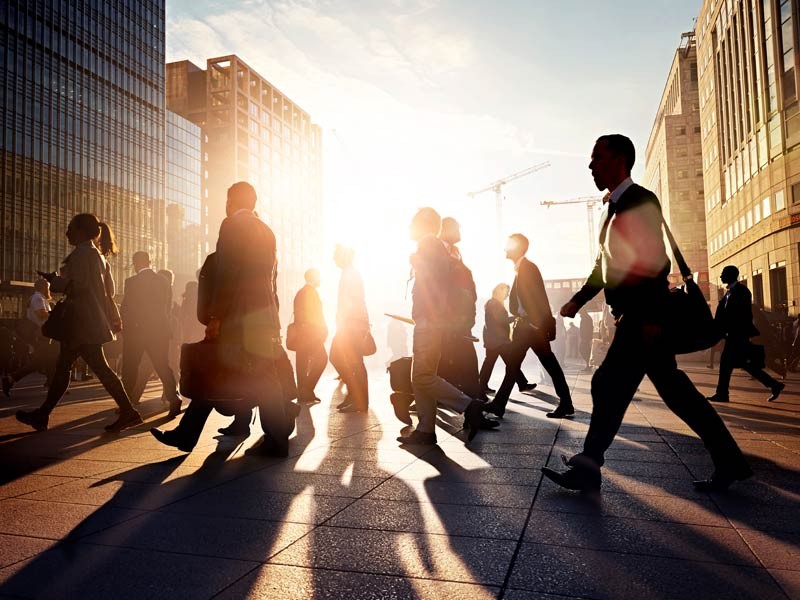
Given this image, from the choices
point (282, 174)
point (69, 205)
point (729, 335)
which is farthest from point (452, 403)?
point (282, 174)

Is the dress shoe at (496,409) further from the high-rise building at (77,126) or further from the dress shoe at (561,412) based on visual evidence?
the high-rise building at (77,126)

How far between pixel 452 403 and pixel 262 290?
65.9 inches

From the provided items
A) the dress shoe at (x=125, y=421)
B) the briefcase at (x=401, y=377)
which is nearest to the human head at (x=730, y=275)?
the briefcase at (x=401, y=377)

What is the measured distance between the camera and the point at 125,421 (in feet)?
19.5

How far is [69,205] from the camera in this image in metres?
63.0

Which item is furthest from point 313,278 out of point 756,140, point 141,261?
point 756,140

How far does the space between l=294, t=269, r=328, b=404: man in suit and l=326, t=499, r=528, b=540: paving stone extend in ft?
18.3

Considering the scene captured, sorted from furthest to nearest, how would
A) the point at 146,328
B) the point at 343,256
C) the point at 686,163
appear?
the point at 686,163 → the point at 343,256 → the point at 146,328

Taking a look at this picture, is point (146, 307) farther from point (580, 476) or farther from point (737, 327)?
point (737, 327)

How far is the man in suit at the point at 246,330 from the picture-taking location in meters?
4.52

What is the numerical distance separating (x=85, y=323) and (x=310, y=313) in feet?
11.3

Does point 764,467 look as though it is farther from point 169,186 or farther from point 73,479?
point 169,186

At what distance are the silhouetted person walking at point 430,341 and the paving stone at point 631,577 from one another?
253 cm

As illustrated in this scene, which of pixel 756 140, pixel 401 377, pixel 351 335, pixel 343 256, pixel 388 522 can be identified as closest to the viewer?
pixel 388 522
